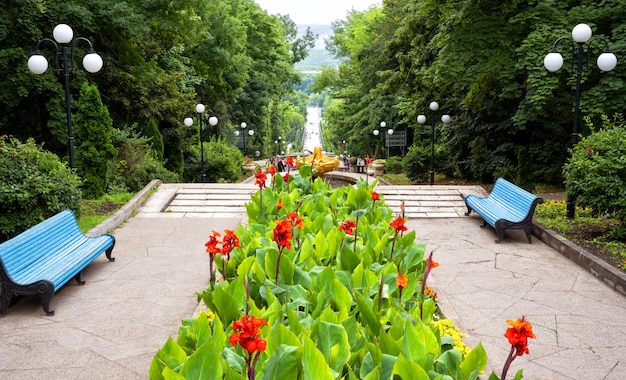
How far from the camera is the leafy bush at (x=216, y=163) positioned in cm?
2453

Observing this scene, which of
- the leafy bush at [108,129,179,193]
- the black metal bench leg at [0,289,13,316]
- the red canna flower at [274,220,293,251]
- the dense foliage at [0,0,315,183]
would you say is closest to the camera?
the red canna flower at [274,220,293,251]

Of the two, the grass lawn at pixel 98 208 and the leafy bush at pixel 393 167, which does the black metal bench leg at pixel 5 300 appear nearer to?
the grass lawn at pixel 98 208

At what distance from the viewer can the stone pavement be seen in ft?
14.8

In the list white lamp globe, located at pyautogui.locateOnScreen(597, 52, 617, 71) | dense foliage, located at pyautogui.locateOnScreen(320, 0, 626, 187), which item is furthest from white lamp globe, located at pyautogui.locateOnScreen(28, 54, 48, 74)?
white lamp globe, located at pyautogui.locateOnScreen(597, 52, 617, 71)

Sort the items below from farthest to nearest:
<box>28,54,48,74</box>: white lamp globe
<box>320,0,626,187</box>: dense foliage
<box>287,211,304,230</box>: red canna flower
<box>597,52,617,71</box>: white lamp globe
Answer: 1. <box>320,0,626,187</box>: dense foliage
2. <box>597,52,617,71</box>: white lamp globe
3. <box>28,54,48,74</box>: white lamp globe
4. <box>287,211,304,230</box>: red canna flower

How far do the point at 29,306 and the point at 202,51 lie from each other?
75.8 ft

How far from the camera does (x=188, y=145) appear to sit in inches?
984

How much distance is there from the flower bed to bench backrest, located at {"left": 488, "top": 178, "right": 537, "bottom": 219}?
A: 4.30 meters

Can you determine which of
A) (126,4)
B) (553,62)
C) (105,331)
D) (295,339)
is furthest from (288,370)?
(126,4)

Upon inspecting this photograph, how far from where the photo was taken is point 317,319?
288 centimetres

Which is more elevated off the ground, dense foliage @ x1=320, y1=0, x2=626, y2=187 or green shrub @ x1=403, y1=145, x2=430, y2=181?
dense foliage @ x1=320, y1=0, x2=626, y2=187

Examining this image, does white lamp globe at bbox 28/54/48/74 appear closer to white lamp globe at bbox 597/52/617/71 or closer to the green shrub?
white lamp globe at bbox 597/52/617/71

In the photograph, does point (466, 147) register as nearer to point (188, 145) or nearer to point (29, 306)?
point (188, 145)

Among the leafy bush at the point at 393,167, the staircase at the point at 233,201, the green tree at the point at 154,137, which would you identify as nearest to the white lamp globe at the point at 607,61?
the staircase at the point at 233,201
